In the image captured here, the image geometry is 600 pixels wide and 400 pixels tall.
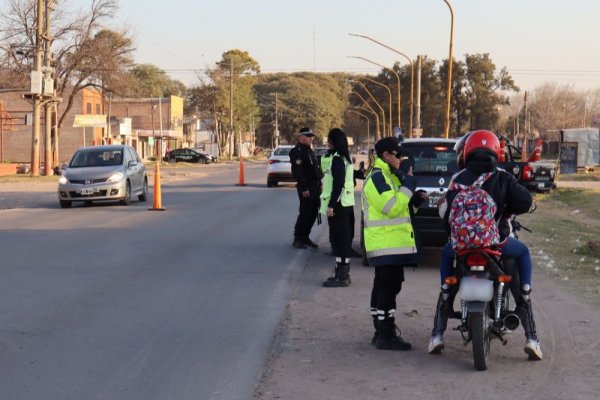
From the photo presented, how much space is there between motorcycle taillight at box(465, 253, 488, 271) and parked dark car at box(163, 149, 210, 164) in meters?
74.1

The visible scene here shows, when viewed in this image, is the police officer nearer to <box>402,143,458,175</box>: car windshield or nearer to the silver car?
<box>402,143,458,175</box>: car windshield

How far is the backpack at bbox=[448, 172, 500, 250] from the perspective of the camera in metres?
6.41

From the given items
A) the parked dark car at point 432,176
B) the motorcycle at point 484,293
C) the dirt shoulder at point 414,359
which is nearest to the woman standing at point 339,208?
the dirt shoulder at point 414,359

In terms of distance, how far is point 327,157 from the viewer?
11.1 meters

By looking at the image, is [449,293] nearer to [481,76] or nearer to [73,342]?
[73,342]

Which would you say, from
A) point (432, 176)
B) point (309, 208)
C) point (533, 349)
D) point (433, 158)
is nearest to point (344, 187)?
point (432, 176)

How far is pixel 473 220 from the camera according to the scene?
253 inches

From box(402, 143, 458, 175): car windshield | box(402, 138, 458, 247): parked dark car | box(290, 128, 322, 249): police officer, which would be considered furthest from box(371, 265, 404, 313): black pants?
box(290, 128, 322, 249): police officer

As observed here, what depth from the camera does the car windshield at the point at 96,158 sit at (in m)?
23.4

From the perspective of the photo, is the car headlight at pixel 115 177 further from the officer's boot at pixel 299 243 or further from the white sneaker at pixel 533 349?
the white sneaker at pixel 533 349

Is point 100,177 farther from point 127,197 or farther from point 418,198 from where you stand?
point 418,198

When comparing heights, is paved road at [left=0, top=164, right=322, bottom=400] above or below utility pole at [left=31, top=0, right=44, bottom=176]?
below

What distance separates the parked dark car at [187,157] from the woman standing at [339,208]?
69805 millimetres

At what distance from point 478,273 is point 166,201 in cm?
1925
